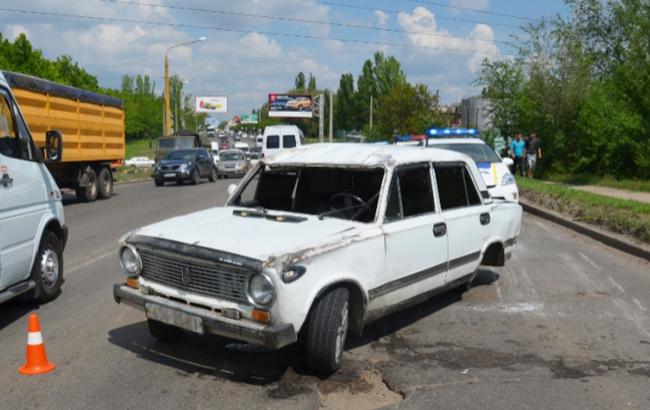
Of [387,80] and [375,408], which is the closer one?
[375,408]

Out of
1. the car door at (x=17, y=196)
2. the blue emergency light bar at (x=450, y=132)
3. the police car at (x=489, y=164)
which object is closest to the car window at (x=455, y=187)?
the car door at (x=17, y=196)

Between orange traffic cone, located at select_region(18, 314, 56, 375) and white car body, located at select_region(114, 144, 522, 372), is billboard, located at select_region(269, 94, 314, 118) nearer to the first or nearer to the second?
white car body, located at select_region(114, 144, 522, 372)

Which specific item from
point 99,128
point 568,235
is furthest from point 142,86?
point 568,235

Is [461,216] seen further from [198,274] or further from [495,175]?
[495,175]

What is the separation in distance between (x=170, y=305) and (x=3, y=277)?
2.00 meters

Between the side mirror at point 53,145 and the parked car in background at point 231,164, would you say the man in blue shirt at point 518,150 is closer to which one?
the parked car in background at point 231,164

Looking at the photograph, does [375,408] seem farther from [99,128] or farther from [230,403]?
[99,128]

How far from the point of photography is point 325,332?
4.96 meters

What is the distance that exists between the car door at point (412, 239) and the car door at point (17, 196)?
3265 millimetres

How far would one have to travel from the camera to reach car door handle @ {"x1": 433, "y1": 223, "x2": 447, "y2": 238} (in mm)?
6359

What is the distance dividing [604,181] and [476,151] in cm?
892

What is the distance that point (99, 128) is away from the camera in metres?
21.6

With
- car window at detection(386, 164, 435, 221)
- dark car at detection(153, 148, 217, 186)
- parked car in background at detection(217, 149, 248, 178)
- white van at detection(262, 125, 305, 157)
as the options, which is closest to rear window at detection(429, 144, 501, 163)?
car window at detection(386, 164, 435, 221)

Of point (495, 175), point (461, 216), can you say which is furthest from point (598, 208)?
point (461, 216)
